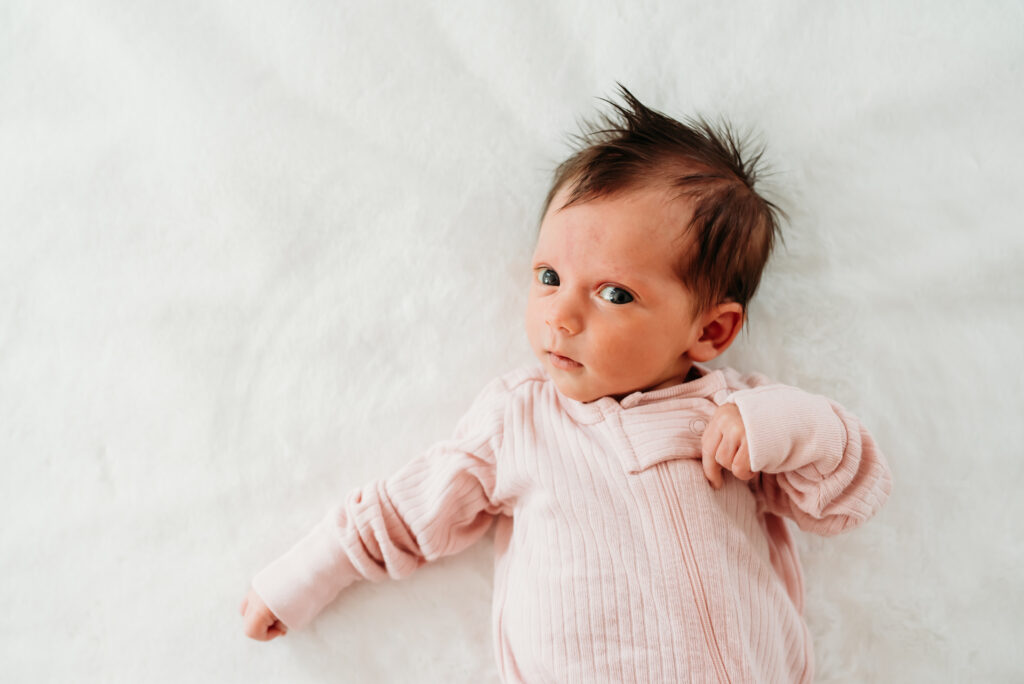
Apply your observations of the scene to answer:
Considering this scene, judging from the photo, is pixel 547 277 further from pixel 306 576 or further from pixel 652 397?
pixel 306 576

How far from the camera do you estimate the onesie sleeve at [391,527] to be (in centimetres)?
146

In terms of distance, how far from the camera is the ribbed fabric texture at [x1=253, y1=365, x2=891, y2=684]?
1334mm

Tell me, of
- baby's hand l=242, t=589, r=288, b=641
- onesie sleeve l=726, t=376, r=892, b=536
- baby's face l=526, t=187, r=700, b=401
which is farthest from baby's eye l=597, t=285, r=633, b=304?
baby's hand l=242, t=589, r=288, b=641

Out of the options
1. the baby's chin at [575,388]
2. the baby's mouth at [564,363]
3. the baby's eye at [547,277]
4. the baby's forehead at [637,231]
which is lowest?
the baby's chin at [575,388]

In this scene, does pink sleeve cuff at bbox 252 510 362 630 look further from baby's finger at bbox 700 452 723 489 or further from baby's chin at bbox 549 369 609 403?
baby's finger at bbox 700 452 723 489

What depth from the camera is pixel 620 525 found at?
4.54ft

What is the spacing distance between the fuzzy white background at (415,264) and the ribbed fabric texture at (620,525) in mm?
101

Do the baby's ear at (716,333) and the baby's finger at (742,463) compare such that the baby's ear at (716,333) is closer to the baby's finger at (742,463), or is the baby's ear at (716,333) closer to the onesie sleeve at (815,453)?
the onesie sleeve at (815,453)

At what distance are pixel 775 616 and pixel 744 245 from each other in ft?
2.18

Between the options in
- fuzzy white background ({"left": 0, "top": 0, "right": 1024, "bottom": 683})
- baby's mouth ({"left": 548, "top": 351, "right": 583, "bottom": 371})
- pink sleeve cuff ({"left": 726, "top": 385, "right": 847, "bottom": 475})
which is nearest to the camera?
pink sleeve cuff ({"left": 726, "top": 385, "right": 847, "bottom": 475})

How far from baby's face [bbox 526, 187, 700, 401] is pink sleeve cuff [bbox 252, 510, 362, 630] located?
535mm

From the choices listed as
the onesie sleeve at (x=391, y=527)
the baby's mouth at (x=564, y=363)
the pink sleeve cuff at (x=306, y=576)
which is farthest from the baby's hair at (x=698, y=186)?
the pink sleeve cuff at (x=306, y=576)

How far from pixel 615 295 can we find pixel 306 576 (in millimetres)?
767

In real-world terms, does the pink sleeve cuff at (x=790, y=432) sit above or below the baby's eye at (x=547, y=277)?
below
